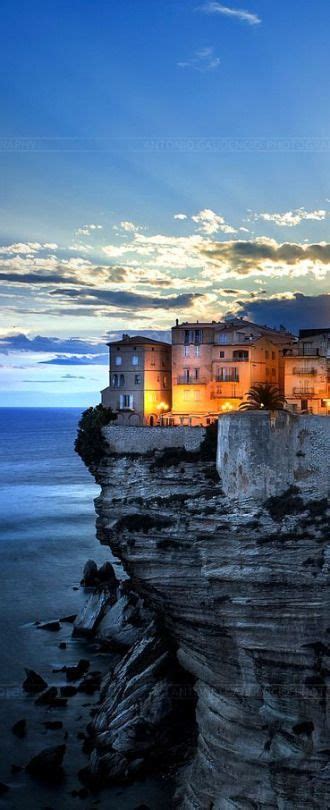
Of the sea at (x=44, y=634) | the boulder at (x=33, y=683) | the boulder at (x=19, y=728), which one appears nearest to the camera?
the sea at (x=44, y=634)

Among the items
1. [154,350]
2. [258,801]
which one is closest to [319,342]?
[154,350]

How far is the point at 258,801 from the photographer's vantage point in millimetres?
22938

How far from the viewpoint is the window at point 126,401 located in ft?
129

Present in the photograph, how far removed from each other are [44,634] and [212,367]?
15681mm

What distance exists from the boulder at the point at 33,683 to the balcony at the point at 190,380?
15.6 metres

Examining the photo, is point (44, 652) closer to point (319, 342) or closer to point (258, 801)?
point (258, 801)

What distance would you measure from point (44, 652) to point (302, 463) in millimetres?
17151

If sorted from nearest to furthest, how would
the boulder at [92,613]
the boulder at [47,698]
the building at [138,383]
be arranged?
1. the boulder at [47,698]
2. the boulder at [92,613]
3. the building at [138,383]

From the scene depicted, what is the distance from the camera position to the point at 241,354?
38875 mm

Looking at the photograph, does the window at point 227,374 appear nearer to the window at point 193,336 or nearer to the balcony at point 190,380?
the balcony at point 190,380

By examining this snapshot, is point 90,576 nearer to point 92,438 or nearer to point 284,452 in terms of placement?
point 92,438

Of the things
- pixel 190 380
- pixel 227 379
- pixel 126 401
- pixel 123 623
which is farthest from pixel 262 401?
pixel 123 623

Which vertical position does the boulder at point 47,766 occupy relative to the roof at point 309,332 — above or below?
below

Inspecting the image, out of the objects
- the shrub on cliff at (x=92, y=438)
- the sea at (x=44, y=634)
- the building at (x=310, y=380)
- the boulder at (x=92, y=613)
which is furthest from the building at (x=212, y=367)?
the sea at (x=44, y=634)
